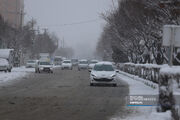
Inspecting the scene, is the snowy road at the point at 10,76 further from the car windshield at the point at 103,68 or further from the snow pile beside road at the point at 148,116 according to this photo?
the snow pile beside road at the point at 148,116

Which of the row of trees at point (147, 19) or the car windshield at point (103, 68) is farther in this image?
the car windshield at point (103, 68)

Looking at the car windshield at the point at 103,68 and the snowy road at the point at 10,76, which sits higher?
the car windshield at the point at 103,68

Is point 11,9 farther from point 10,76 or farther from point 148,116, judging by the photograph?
point 148,116

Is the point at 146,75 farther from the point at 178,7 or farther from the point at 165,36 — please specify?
the point at 165,36

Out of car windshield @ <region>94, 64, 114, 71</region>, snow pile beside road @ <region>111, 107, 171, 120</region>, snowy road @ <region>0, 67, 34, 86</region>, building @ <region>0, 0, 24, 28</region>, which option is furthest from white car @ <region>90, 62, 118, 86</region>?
building @ <region>0, 0, 24, 28</region>

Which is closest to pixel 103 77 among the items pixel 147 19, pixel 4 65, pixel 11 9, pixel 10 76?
pixel 147 19

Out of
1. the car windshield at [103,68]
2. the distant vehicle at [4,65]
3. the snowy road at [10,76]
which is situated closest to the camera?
the car windshield at [103,68]

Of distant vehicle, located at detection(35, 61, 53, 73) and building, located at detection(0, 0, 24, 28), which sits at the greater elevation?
building, located at detection(0, 0, 24, 28)

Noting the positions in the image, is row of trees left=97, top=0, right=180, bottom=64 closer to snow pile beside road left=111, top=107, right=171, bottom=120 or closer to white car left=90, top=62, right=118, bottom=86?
white car left=90, top=62, right=118, bottom=86

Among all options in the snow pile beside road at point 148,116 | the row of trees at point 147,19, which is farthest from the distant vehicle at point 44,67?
the snow pile beside road at point 148,116

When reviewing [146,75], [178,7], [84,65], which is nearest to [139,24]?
[146,75]

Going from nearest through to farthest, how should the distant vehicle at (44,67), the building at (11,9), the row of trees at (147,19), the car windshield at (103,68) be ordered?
the row of trees at (147,19) → the car windshield at (103,68) → the distant vehicle at (44,67) → the building at (11,9)

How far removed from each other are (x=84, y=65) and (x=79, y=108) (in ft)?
186

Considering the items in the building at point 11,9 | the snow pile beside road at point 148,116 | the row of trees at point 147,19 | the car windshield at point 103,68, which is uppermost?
the building at point 11,9
